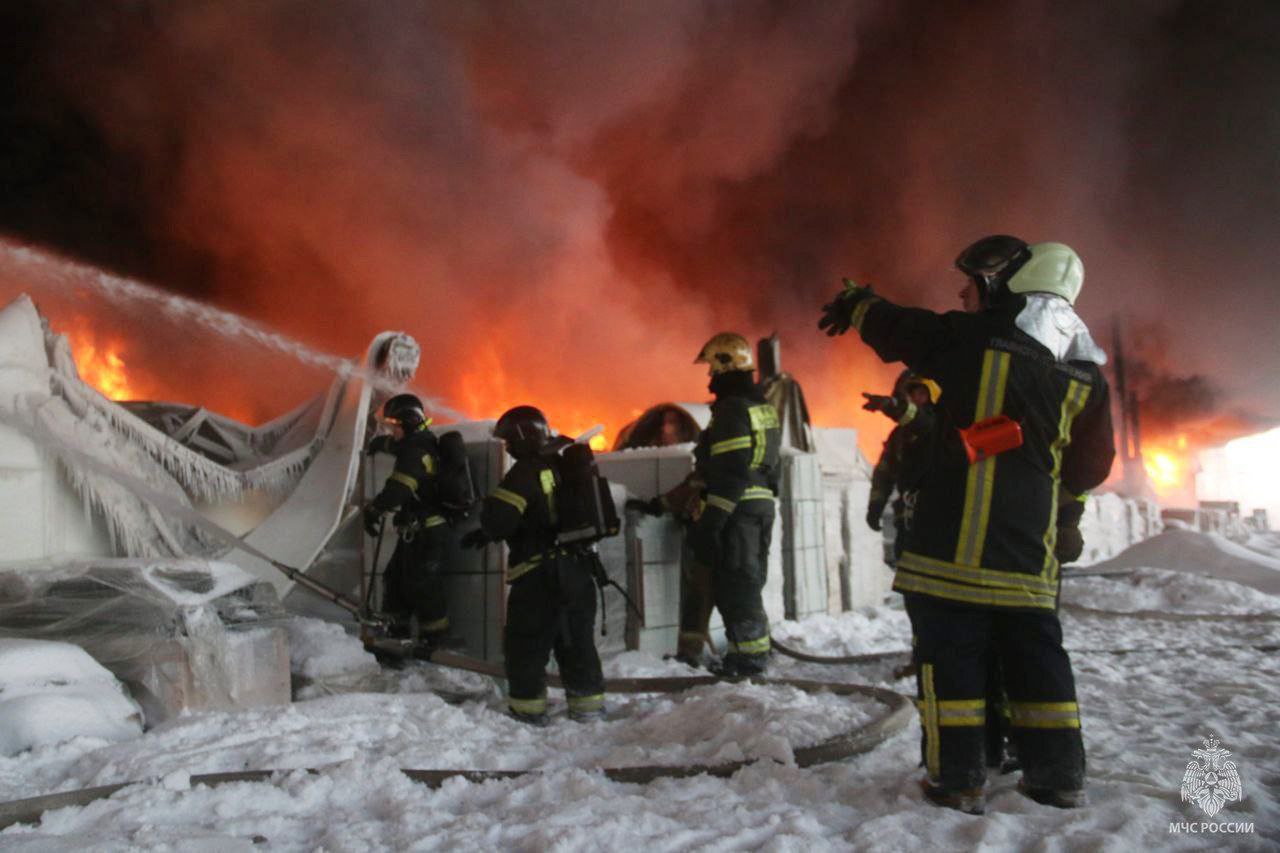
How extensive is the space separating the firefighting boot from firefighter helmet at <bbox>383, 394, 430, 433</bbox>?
377cm

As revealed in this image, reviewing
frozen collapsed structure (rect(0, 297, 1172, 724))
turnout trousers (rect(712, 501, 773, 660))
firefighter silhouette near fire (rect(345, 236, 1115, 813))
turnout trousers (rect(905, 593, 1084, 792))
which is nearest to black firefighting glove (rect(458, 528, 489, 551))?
frozen collapsed structure (rect(0, 297, 1172, 724))

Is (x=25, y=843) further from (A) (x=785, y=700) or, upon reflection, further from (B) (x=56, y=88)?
(B) (x=56, y=88)

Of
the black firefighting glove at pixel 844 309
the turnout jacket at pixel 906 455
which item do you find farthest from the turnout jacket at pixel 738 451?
the black firefighting glove at pixel 844 309

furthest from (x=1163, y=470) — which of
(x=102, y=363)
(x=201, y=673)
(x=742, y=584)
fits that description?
(x=201, y=673)

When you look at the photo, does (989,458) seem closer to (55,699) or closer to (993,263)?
(993,263)

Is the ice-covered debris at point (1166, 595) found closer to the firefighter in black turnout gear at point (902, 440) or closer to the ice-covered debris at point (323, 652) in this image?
the firefighter in black turnout gear at point (902, 440)

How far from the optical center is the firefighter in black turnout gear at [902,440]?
3983 mm

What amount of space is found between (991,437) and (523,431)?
2341 mm

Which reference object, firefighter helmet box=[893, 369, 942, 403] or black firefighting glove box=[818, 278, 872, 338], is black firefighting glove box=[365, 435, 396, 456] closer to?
firefighter helmet box=[893, 369, 942, 403]

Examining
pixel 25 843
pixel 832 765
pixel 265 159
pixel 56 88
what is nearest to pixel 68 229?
pixel 56 88

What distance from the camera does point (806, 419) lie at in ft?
27.7

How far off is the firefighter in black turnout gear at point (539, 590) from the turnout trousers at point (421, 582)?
1102 millimetres

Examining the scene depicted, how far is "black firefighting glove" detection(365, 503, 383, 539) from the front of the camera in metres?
4.90

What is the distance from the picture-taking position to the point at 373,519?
16.3 feet
